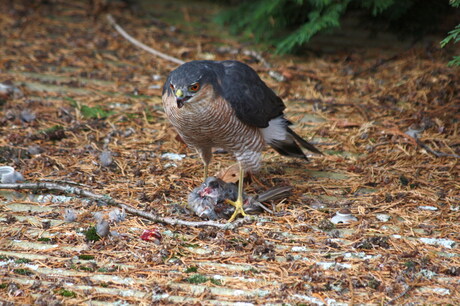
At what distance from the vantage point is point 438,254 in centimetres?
353

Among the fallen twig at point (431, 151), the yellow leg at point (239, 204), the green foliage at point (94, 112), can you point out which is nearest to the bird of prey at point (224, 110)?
the yellow leg at point (239, 204)

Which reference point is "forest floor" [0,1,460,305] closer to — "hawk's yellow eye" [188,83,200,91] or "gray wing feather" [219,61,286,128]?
"gray wing feather" [219,61,286,128]

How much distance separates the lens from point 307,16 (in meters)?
7.05

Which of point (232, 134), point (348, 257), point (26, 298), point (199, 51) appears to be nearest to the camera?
point (26, 298)

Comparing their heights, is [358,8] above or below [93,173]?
above

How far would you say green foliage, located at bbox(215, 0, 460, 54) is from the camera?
6523 millimetres

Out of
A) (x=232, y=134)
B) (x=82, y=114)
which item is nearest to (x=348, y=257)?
(x=232, y=134)

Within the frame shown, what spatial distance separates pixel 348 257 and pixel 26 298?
1880 millimetres

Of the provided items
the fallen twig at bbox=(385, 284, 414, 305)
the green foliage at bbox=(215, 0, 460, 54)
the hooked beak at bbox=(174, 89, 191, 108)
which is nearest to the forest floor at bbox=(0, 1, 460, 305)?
the fallen twig at bbox=(385, 284, 414, 305)

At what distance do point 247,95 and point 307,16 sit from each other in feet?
10.5

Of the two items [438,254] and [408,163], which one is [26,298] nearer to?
[438,254]

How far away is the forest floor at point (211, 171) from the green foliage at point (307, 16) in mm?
307

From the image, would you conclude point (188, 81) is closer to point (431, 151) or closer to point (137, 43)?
point (431, 151)

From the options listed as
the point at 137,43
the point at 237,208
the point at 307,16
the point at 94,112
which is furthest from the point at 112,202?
the point at 307,16
